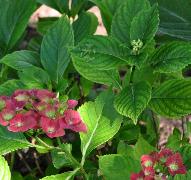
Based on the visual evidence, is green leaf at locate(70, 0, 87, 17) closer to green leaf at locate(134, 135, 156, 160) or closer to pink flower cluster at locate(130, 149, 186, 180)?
green leaf at locate(134, 135, 156, 160)

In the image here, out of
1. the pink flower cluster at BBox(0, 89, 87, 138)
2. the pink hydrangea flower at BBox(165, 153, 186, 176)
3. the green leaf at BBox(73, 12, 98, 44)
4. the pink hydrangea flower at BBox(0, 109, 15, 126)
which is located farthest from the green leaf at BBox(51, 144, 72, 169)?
the green leaf at BBox(73, 12, 98, 44)

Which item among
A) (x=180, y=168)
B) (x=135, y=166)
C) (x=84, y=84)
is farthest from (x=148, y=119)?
(x=180, y=168)

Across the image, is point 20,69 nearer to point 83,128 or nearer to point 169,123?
point 83,128

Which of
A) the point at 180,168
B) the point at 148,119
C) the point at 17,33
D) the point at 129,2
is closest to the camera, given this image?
the point at 180,168

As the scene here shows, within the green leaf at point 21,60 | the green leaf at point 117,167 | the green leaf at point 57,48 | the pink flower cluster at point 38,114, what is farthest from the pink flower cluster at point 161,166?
the green leaf at point 21,60

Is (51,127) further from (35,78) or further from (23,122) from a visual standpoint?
(35,78)
